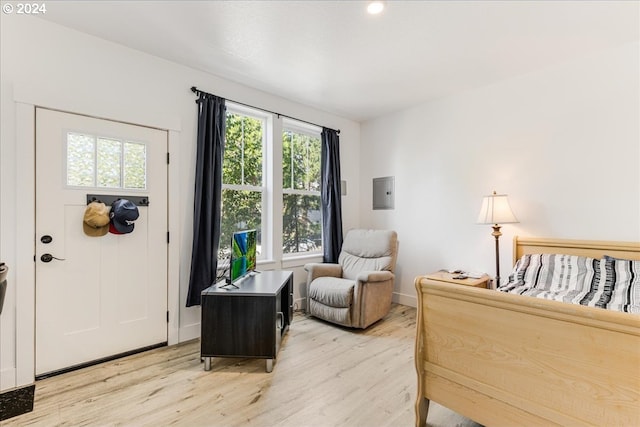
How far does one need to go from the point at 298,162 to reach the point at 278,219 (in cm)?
88

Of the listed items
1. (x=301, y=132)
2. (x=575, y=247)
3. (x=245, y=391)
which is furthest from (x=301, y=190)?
(x=575, y=247)

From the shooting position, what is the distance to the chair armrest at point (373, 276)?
323 cm

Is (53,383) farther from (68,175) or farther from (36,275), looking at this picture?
(68,175)

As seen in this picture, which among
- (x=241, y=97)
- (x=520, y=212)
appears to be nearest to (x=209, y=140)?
(x=241, y=97)

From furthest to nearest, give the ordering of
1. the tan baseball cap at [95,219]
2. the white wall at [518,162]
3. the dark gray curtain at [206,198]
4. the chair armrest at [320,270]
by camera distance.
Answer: the chair armrest at [320,270] < the dark gray curtain at [206,198] < the white wall at [518,162] < the tan baseball cap at [95,219]

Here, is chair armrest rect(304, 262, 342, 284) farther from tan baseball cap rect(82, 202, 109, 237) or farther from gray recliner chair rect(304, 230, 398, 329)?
tan baseball cap rect(82, 202, 109, 237)

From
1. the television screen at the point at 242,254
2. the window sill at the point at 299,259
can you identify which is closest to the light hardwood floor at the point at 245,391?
the television screen at the point at 242,254

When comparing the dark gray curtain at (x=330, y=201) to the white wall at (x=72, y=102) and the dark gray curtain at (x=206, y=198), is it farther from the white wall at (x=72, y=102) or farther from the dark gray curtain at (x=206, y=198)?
the dark gray curtain at (x=206, y=198)

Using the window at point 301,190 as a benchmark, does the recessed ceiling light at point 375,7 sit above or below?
above

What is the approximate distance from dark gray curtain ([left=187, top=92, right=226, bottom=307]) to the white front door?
0.28 metres

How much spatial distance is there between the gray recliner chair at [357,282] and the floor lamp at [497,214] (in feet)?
3.41

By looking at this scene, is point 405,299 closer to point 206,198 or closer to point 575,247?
point 575,247

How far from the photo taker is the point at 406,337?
10.2 feet

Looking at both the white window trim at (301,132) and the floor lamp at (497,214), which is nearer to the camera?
the floor lamp at (497,214)
